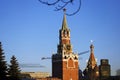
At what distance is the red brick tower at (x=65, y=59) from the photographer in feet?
368

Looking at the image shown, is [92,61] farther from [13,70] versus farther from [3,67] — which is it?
[3,67]

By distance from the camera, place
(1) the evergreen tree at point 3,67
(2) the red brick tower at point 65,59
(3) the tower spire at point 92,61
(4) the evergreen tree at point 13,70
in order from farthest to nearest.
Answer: (3) the tower spire at point 92,61 < (2) the red brick tower at point 65,59 < (4) the evergreen tree at point 13,70 < (1) the evergreen tree at point 3,67

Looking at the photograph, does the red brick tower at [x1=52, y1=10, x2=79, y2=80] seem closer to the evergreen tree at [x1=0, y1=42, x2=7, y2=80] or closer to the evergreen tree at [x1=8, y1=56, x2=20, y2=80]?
the evergreen tree at [x1=8, y1=56, x2=20, y2=80]

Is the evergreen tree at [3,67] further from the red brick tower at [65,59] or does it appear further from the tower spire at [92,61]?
the tower spire at [92,61]

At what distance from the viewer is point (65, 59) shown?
112062 millimetres

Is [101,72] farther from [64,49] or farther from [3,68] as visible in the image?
[3,68]

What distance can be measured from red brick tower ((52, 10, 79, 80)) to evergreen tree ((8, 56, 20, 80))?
166 feet

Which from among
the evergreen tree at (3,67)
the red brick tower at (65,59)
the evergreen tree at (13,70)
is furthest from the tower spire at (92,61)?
the evergreen tree at (3,67)

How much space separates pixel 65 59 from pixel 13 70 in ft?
177

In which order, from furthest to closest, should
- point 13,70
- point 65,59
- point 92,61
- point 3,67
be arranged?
point 92,61, point 65,59, point 13,70, point 3,67

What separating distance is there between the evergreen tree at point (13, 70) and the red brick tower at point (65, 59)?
50.5 metres

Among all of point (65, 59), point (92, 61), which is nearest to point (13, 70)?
point (65, 59)

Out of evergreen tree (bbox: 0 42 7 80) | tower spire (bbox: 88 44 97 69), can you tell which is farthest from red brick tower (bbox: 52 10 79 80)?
evergreen tree (bbox: 0 42 7 80)

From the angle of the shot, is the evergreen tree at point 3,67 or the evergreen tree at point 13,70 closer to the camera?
the evergreen tree at point 3,67
